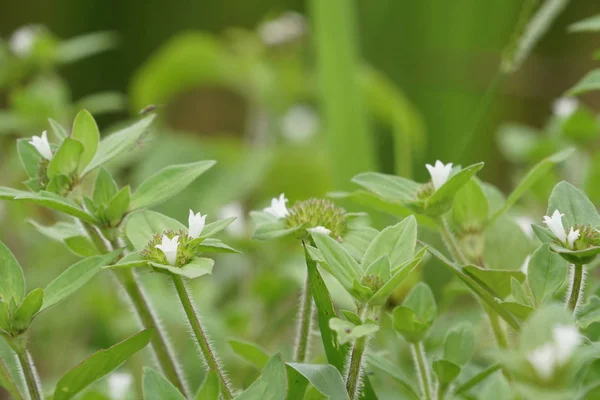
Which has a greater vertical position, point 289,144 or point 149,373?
point 149,373

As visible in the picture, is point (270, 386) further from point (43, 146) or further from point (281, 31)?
point (281, 31)

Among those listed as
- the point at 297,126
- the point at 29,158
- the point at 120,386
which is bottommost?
the point at 297,126

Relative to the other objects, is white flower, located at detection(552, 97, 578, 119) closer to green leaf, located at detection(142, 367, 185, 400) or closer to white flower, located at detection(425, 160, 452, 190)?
white flower, located at detection(425, 160, 452, 190)

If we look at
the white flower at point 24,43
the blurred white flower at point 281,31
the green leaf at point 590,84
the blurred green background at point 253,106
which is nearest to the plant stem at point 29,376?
the blurred green background at point 253,106

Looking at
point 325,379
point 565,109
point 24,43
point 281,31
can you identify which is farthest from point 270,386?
point 281,31

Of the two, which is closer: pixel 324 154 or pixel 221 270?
pixel 221 270

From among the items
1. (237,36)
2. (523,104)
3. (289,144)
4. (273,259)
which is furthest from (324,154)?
(523,104)

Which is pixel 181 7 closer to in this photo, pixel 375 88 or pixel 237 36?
pixel 237 36
